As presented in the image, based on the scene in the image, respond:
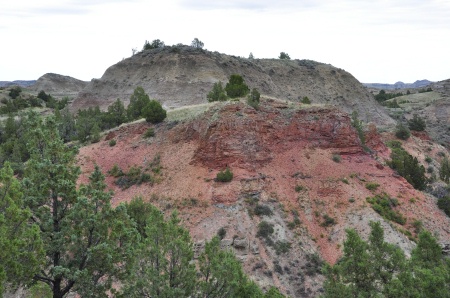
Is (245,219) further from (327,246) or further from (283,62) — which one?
(283,62)

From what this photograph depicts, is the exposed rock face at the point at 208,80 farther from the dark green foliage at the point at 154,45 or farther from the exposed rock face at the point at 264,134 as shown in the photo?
the exposed rock face at the point at 264,134

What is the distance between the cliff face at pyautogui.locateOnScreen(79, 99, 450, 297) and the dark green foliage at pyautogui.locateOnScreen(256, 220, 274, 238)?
1.03ft

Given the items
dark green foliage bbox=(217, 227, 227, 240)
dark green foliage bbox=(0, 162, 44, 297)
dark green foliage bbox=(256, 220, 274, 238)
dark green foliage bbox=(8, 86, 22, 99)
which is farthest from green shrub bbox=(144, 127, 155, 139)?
dark green foliage bbox=(8, 86, 22, 99)

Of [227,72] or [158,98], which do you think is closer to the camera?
[158,98]

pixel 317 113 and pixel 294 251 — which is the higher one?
pixel 317 113

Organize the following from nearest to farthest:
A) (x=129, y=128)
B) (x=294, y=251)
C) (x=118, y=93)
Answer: (x=294, y=251), (x=129, y=128), (x=118, y=93)

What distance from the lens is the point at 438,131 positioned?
7900 cm

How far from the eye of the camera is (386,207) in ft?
110

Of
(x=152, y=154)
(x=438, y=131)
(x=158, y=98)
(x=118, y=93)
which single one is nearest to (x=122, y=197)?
(x=152, y=154)

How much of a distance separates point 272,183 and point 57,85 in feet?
368

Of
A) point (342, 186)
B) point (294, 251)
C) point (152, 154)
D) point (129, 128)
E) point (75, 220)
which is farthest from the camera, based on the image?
point (129, 128)

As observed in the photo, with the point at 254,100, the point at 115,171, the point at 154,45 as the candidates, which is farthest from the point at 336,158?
the point at 154,45

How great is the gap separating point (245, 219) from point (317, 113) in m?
14.3

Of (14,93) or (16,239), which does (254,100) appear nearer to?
(16,239)
